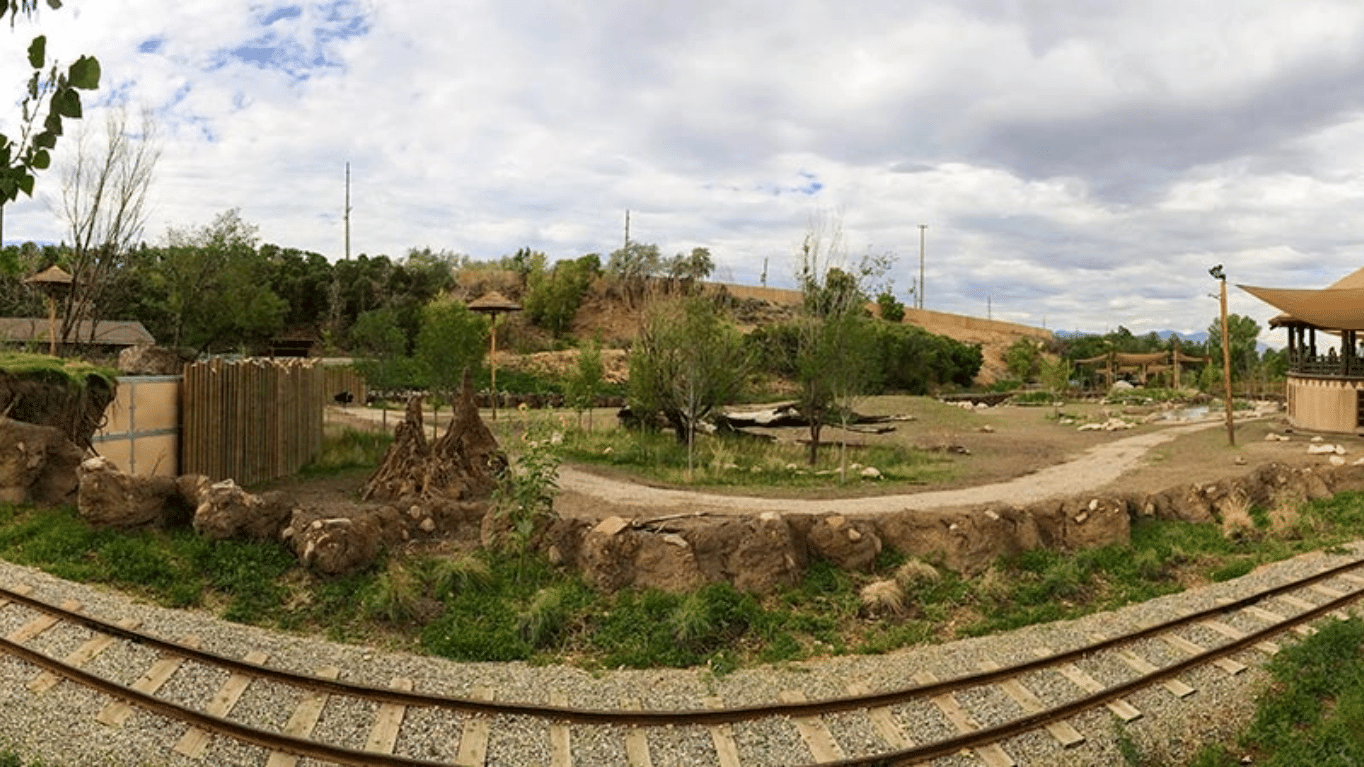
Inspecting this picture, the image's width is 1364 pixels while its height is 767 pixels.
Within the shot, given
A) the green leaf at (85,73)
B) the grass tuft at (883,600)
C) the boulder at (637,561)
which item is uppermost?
the green leaf at (85,73)

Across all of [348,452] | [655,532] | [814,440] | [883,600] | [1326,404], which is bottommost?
[883,600]

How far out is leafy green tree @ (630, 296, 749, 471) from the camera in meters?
22.0

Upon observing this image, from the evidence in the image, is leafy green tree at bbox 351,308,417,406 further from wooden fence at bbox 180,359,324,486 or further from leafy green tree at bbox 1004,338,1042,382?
leafy green tree at bbox 1004,338,1042,382

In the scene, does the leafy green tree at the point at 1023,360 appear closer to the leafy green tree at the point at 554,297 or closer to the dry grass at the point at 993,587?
the leafy green tree at the point at 554,297

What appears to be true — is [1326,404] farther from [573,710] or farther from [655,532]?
[573,710]

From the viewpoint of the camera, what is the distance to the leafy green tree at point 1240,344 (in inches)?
2330

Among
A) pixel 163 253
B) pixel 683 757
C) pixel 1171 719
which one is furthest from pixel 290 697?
pixel 163 253

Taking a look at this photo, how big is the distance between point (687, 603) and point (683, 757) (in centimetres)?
316

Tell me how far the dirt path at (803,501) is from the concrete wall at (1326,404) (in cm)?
1024

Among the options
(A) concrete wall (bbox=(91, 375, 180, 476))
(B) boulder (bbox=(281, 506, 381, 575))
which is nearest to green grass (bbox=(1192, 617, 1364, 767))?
(B) boulder (bbox=(281, 506, 381, 575))

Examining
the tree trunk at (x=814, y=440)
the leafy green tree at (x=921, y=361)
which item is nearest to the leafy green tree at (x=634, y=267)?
the leafy green tree at (x=921, y=361)

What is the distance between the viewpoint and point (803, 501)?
16.9 metres

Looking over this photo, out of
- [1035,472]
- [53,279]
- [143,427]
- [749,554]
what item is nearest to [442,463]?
[143,427]

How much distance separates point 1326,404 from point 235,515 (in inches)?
1147
